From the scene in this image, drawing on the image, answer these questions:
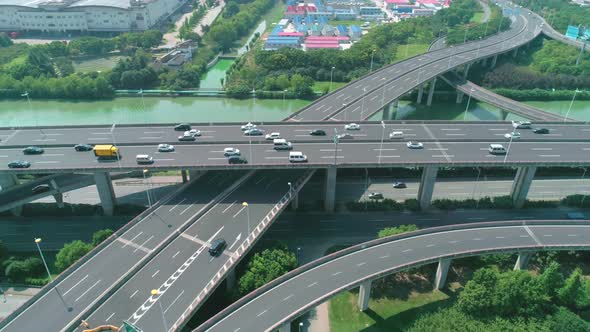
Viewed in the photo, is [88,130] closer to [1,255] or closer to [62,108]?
[1,255]

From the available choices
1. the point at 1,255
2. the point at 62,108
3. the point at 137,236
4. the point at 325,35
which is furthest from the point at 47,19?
the point at 137,236

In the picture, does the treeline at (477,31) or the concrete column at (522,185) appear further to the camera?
the treeline at (477,31)

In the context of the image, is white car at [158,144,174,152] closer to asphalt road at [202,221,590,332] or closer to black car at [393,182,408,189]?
asphalt road at [202,221,590,332]

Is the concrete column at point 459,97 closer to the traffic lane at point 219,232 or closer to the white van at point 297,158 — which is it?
the traffic lane at point 219,232

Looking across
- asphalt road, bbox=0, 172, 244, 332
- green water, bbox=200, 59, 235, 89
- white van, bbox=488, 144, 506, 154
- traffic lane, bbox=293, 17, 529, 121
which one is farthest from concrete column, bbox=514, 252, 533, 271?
green water, bbox=200, 59, 235, 89

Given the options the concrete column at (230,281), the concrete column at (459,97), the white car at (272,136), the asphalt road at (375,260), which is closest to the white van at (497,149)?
the asphalt road at (375,260)
